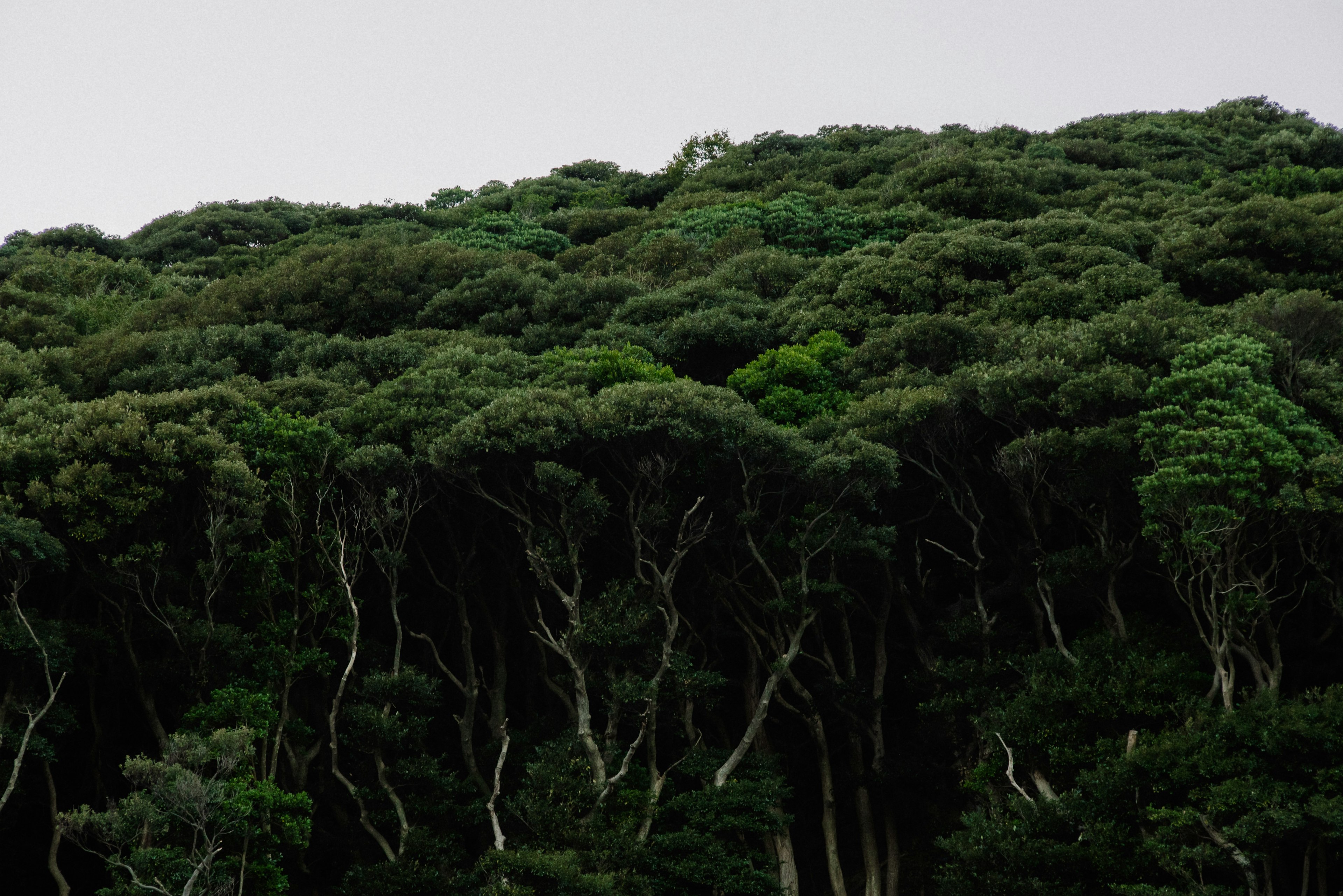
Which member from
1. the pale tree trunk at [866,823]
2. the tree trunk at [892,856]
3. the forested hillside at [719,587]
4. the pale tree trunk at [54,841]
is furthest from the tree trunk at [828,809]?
the pale tree trunk at [54,841]

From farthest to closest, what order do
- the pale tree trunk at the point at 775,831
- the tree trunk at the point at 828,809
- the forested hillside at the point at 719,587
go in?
the tree trunk at the point at 828,809, the pale tree trunk at the point at 775,831, the forested hillside at the point at 719,587

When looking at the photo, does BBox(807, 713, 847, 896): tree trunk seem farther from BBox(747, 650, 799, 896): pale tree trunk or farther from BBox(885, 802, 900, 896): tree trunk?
BBox(885, 802, 900, 896): tree trunk

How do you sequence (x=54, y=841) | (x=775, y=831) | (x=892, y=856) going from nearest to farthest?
(x=54, y=841) < (x=775, y=831) < (x=892, y=856)

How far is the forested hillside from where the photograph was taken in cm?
1867

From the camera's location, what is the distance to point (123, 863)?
54.5ft

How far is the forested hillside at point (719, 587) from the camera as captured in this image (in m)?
18.7

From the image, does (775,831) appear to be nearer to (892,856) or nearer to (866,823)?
(866,823)

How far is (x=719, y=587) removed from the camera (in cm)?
2509

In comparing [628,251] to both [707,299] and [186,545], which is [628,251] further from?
[186,545]

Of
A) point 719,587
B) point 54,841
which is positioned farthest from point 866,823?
point 54,841

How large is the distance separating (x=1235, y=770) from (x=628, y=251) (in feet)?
97.4

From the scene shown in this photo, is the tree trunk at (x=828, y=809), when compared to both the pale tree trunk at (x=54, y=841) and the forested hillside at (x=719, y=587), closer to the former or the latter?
the forested hillside at (x=719, y=587)

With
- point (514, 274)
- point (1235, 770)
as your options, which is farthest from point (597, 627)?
point (514, 274)

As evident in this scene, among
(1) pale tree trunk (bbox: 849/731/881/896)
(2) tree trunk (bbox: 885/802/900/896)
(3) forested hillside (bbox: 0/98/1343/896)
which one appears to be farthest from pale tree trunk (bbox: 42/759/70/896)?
(2) tree trunk (bbox: 885/802/900/896)
